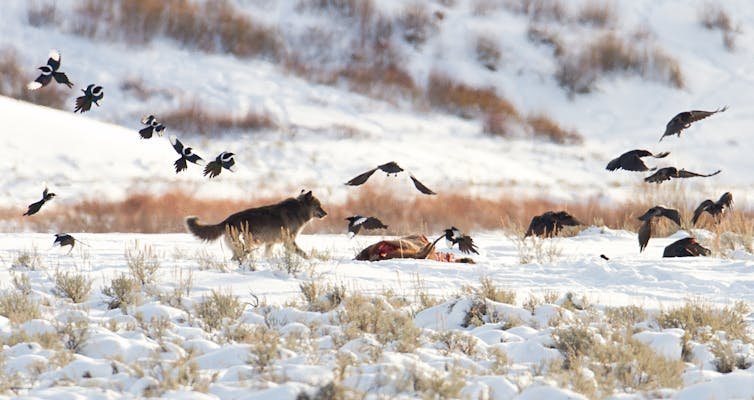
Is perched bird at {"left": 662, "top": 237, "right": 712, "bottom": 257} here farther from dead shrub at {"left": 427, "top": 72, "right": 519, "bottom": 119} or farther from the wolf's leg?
dead shrub at {"left": 427, "top": 72, "right": 519, "bottom": 119}

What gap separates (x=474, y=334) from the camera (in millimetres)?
6441

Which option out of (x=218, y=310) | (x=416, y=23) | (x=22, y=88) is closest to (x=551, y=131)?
(x=416, y=23)

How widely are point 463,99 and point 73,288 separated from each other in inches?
895

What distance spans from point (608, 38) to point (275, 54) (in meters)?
11.4

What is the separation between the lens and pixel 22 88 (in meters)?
26.5

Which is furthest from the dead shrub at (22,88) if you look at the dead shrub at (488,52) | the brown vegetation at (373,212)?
the dead shrub at (488,52)

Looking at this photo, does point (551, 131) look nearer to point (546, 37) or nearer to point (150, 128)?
point (546, 37)

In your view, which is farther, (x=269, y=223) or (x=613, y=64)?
(x=613, y=64)

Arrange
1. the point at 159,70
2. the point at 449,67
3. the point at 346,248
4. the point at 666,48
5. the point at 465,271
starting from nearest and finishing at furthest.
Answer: the point at 465,271 < the point at 346,248 < the point at 159,70 < the point at 449,67 < the point at 666,48

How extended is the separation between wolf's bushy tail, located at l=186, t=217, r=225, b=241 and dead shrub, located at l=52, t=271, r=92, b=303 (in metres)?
2.48

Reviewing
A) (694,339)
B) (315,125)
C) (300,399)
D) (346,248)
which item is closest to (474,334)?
(694,339)

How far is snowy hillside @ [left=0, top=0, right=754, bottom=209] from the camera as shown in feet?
69.2

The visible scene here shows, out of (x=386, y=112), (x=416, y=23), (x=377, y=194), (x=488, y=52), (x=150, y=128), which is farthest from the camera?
(x=416, y=23)

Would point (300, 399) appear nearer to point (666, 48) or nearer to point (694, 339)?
point (694, 339)
